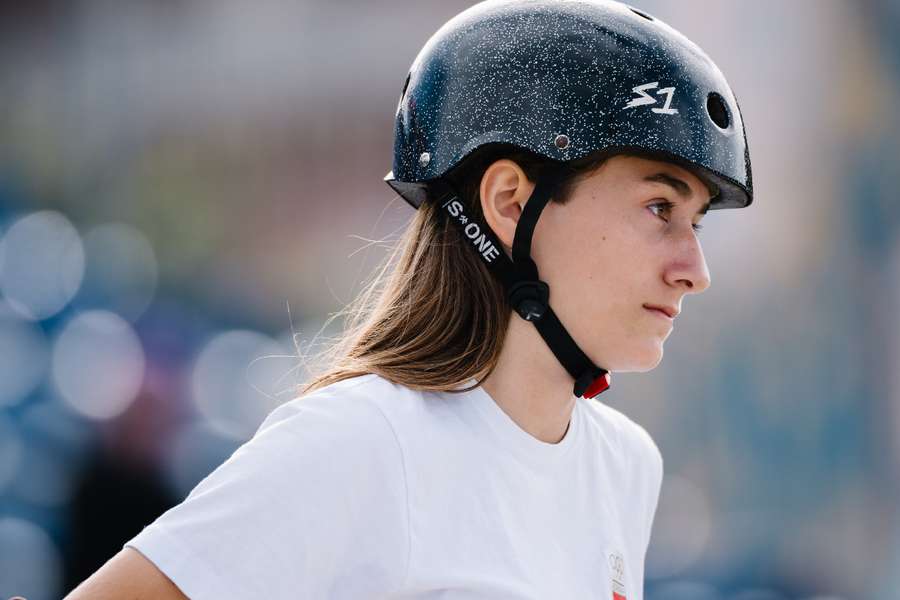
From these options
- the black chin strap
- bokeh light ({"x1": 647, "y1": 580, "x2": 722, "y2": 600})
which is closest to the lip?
the black chin strap

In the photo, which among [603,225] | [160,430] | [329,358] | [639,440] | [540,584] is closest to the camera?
[540,584]

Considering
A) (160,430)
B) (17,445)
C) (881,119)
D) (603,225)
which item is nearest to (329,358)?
(603,225)

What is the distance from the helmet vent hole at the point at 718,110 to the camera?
2.60 m

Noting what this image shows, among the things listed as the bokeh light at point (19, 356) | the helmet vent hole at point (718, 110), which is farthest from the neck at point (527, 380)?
Answer: the bokeh light at point (19, 356)

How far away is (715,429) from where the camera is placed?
20.9ft

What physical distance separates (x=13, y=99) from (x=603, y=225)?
220 inches

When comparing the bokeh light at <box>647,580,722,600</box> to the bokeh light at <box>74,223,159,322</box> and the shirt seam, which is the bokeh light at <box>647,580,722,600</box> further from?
the shirt seam

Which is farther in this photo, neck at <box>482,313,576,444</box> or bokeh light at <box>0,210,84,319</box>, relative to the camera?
bokeh light at <box>0,210,84,319</box>

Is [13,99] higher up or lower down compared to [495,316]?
higher up

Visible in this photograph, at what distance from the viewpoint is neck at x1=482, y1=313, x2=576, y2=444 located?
2.39m

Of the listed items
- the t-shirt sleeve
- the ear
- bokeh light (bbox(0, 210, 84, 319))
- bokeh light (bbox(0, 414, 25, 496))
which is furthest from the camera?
bokeh light (bbox(0, 210, 84, 319))

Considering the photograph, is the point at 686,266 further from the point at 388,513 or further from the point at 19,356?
the point at 19,356

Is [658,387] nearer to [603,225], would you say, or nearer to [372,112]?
[372,112]

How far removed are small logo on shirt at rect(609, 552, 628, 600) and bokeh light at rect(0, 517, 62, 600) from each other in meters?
4.69
